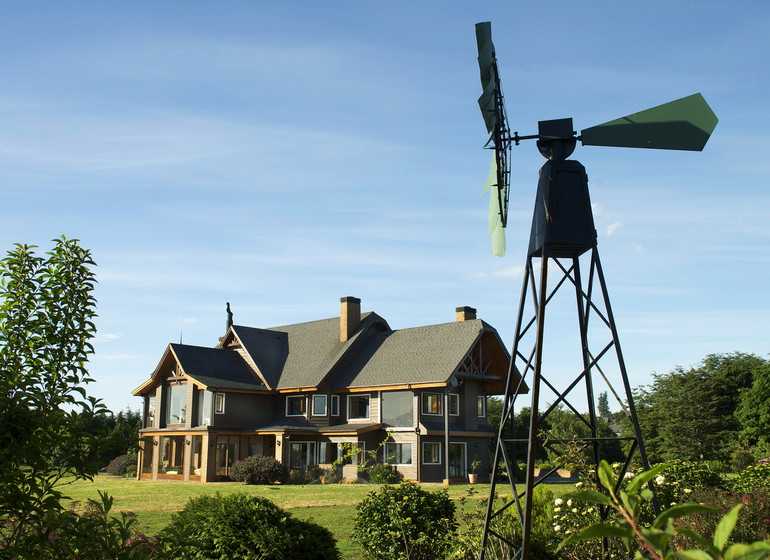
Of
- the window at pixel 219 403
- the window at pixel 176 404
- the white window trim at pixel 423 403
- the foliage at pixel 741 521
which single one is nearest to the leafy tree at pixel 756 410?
the white window trim at pixel 423 403

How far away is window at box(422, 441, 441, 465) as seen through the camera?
1371 inches

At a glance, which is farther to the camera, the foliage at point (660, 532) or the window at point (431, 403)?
the window at point (431, 403)

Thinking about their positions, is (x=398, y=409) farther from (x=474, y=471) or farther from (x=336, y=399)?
(x=474, y=471)

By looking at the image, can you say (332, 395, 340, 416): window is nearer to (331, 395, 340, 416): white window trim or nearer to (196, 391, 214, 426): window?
(331, 395, 340, 416): white window trim

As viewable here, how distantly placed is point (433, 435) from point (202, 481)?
12.5 m

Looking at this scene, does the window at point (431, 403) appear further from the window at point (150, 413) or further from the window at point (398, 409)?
the window at point (150, 413)

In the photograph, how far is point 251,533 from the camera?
7.87m

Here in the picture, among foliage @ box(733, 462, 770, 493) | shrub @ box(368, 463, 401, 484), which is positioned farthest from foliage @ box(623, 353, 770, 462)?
foliage @ box(733, 462, 770, 493)

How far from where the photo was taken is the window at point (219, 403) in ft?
123

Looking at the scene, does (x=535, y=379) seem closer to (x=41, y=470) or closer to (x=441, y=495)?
(x=441, y=495)

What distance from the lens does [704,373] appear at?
51750 millimetres

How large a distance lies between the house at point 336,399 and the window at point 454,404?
0.22 ft

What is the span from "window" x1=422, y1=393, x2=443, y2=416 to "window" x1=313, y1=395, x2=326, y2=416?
6220 millimetres

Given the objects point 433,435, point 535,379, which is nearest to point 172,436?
point 433,435
